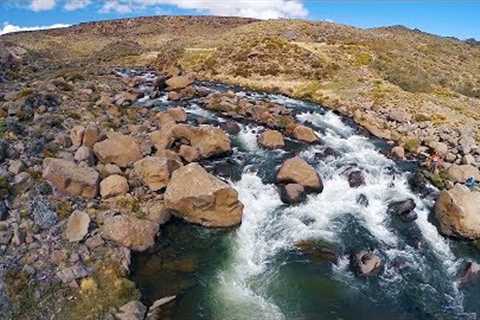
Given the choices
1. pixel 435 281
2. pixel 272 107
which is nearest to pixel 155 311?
pixel 435 281

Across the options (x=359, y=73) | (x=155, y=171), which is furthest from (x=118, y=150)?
(x=359, y=73)

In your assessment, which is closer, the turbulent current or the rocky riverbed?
the rocky riverbed

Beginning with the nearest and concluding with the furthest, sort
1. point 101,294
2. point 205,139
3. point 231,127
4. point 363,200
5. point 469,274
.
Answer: point 101,294, point 469,274, point 363,200, point 205,139, point 231,127

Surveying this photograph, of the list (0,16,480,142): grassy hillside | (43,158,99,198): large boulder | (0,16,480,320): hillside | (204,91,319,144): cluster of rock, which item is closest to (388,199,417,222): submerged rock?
(0,16,480,320): hillside

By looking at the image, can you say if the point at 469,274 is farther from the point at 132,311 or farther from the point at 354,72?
the point at 354,72

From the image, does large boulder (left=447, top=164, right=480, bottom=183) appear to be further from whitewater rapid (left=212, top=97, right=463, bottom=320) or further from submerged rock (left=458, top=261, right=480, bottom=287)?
submerged rock (left=458, top=261, right=480, bottom=287)

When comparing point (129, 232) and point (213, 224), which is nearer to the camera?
point (129, 232)

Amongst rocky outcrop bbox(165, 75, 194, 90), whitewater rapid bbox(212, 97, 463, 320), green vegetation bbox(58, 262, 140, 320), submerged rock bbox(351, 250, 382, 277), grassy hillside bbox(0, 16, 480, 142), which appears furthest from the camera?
rocky outcrop bbox(165, 75, 194, 90)
